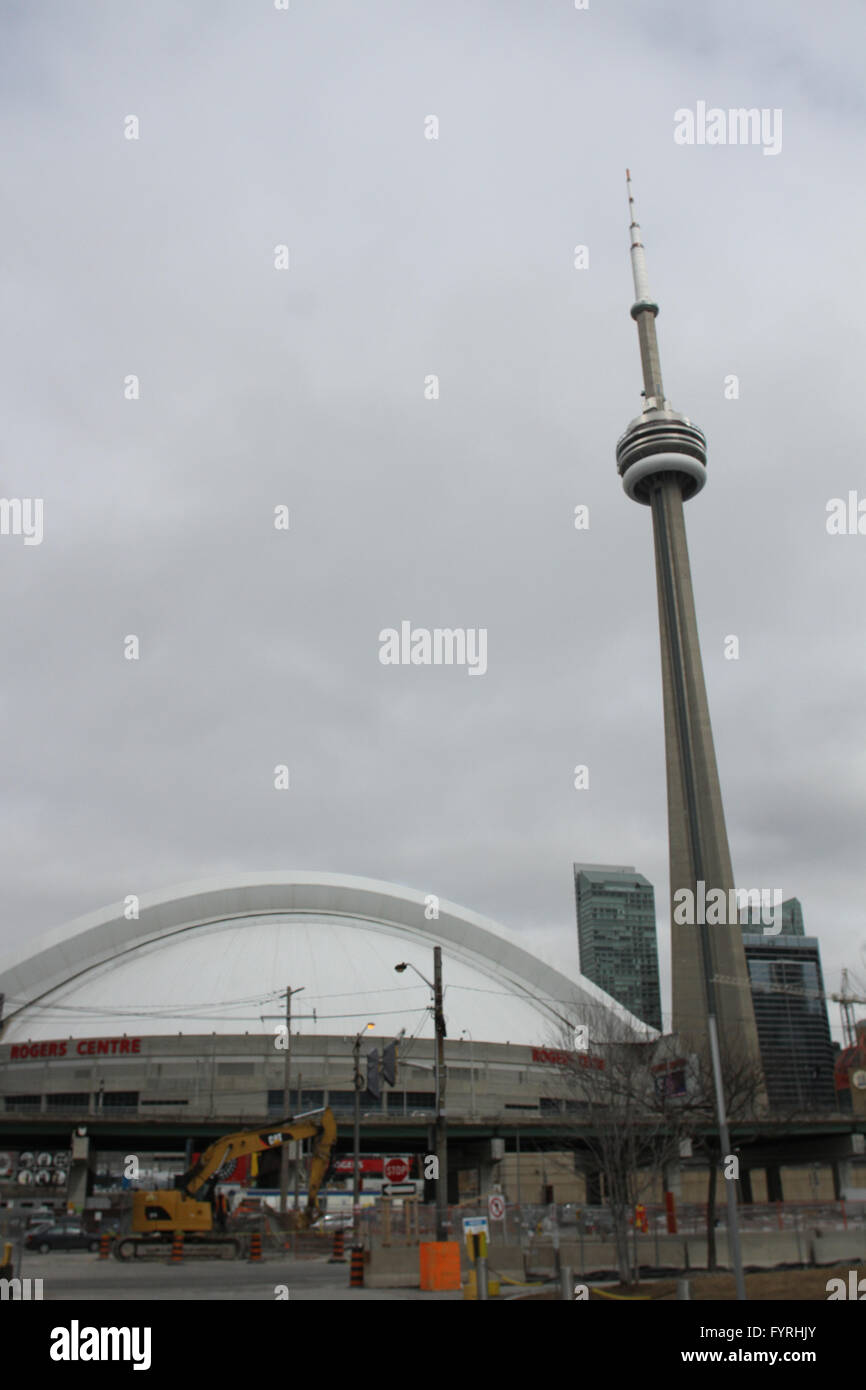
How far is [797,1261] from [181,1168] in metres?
83.3

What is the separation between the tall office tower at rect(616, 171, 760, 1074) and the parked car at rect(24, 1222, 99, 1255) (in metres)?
54.1

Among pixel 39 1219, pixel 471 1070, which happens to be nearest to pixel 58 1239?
pixel 39 1219

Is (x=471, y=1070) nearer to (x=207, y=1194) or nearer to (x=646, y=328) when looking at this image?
(x=207, y=1194)

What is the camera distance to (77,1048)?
219 feet

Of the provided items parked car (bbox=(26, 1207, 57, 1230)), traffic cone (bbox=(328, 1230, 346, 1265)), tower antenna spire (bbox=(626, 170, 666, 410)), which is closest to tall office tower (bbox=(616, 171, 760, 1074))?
tower antenna spire (bbox=(626, 170, 666, 410))

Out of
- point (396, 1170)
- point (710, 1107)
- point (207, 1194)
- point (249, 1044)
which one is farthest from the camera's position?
point (249, 1044)

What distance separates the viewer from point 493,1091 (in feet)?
224

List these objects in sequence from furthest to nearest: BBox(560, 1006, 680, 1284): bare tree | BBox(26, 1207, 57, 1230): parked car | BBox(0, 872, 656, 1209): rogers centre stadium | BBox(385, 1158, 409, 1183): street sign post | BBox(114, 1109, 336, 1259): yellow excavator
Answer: BBox(0, 872, 656, 1209): rogers centre stadium
BBox(26, 1207, 57, 1230): parked car
BBox(114, 1109, 336, 1259): yellow excavator
BBox(385, 1158, 409, 1183): street sign post
BBox(560, 1006, 680, 1284): bare tree

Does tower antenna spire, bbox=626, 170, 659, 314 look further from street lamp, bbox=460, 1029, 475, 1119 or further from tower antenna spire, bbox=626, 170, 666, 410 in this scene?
street lamp, bbox=460, 1029, 475, 1119

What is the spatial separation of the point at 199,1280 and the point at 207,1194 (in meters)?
10.0

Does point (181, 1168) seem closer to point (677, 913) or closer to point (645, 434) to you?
point (677, 913)

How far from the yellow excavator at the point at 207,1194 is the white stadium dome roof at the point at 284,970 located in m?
24.7

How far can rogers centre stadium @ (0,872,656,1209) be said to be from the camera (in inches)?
2500
